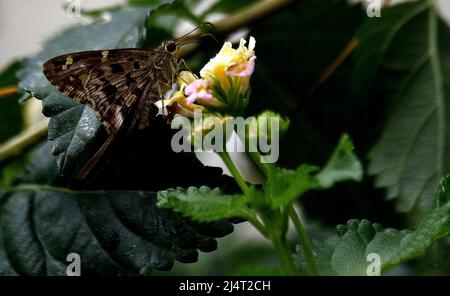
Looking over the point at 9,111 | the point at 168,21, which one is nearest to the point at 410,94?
the point at 168,21

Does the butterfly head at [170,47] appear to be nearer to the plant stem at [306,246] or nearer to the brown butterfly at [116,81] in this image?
the brown butterfly at [116,81]

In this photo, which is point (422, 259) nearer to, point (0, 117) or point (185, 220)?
point (185, 220)

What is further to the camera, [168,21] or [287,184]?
[168,21]

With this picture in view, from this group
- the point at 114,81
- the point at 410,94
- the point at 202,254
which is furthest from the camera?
the point at 202,254

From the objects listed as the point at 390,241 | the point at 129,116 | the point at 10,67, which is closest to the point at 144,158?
the point at 129,116

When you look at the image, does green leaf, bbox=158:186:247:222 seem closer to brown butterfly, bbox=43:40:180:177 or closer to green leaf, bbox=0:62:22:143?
brown butterfly, bbox=43:40:180:177

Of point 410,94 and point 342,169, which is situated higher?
point 410,94

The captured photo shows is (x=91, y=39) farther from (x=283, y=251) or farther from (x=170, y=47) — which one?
(x=283, y=251)
